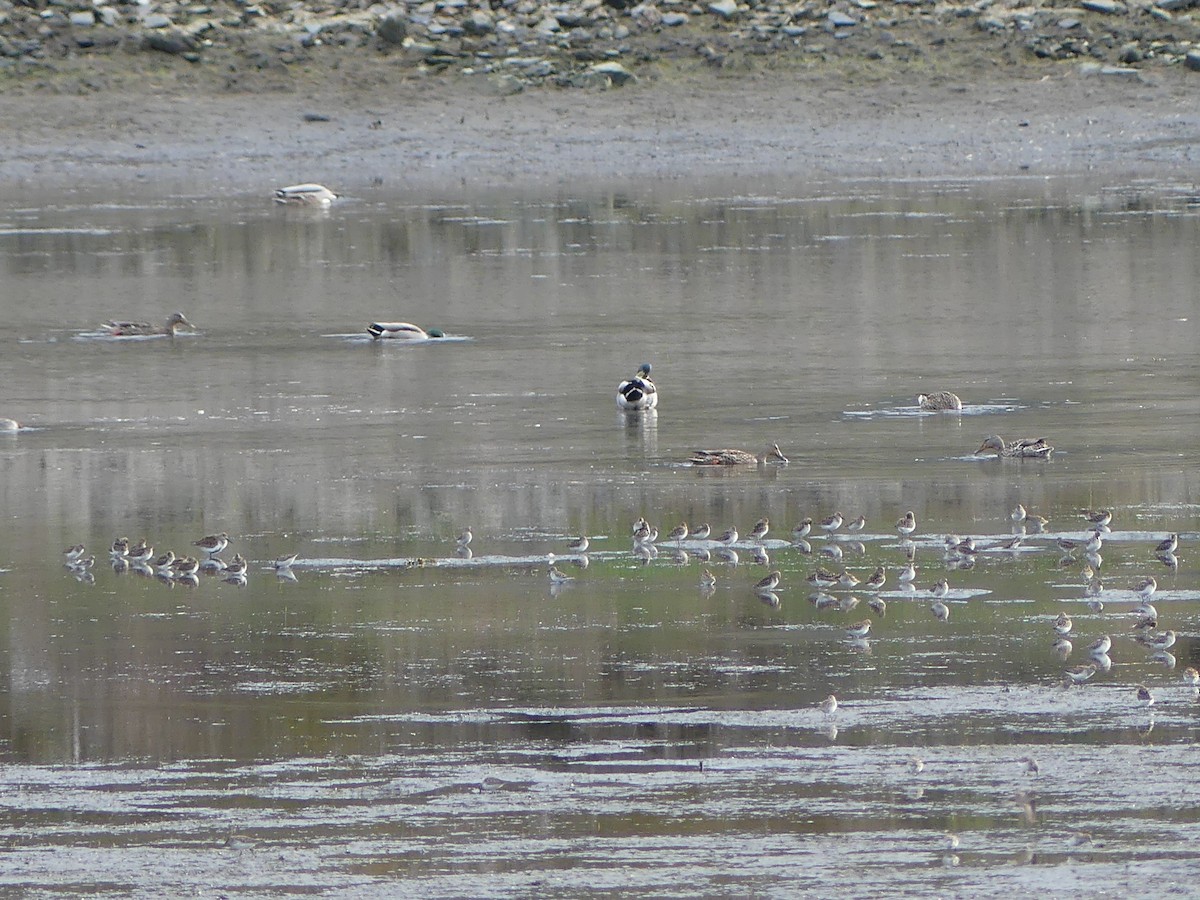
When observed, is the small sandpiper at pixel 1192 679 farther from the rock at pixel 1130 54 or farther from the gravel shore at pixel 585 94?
the rock at pixel 1130 54

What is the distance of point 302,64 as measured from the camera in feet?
136

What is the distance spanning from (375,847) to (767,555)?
14.2ft

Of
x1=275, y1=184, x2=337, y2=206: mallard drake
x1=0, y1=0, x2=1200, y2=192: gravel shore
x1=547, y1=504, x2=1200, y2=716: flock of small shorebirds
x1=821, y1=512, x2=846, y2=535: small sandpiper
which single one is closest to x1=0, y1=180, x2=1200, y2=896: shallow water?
x1=547, y1=504, x2=1200, y2=716: flock of small shorebirds

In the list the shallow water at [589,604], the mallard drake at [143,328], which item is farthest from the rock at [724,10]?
the mallard drake at [143,328]

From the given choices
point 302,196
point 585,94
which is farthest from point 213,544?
point 585,94

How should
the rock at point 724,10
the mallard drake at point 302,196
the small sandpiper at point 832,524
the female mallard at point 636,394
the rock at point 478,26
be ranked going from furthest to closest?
1. the rock at point 724,10
2. the rock at point 478,26
3. the mallard drake at point 302,196
4. the female mallard at point 636,394
5. the small sandpiper at point 832,524

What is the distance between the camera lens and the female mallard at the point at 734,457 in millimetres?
13352

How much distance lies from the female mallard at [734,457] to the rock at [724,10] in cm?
3065

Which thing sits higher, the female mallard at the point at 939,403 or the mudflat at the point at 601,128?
the mudflat at the point at 601,128

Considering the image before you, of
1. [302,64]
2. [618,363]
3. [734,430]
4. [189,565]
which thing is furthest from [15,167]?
[189,565]

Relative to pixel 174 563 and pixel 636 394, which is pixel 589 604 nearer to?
pixel 174 563

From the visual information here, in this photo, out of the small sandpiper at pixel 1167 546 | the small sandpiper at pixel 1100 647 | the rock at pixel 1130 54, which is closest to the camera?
the small sandpiper at pixel 1100 647

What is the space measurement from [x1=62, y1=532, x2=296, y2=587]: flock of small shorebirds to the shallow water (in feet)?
0.30

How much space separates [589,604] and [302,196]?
907 inches
